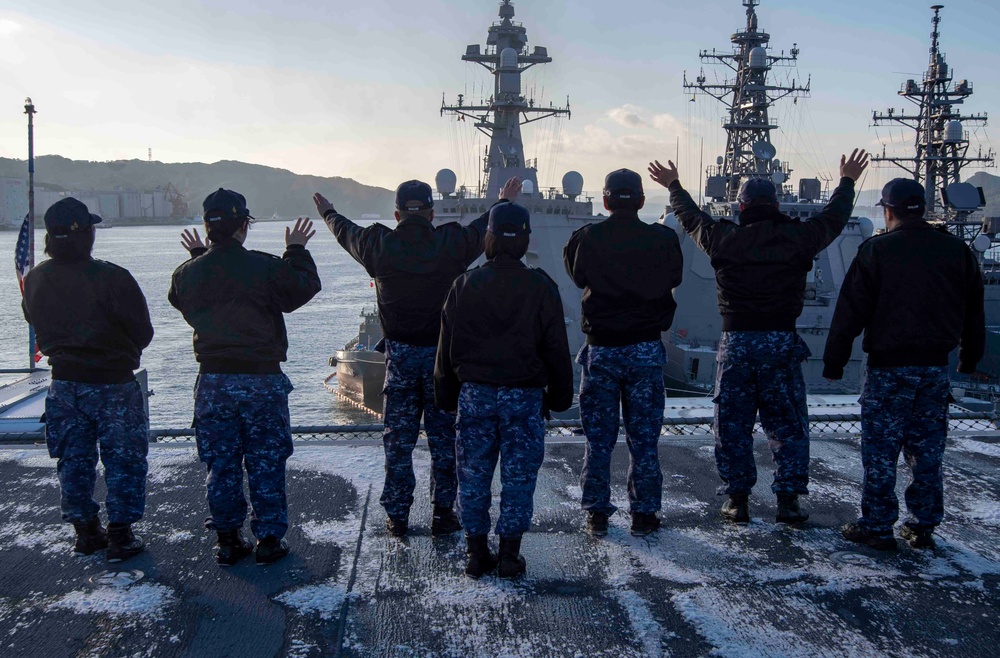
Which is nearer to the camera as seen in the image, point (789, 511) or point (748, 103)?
point (789, 511)

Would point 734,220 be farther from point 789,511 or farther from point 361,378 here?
point 789,511

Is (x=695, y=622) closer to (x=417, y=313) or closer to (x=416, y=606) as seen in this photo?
(x=416, y=606)

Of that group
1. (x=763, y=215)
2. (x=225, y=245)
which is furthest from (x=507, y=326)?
(x=763, y=215)

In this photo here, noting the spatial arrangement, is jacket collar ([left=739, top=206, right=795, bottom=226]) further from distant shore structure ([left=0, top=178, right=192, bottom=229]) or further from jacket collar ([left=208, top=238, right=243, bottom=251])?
distant shore structure ([left=0, top=178, right=192, bottom=229])

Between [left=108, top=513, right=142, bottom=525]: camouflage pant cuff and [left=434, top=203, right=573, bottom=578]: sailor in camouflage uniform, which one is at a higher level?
[left=434, top=203, right=573, bottom=578]: sailor in camouflage uniform

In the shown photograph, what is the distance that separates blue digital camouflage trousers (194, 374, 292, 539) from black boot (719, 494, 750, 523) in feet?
7.42

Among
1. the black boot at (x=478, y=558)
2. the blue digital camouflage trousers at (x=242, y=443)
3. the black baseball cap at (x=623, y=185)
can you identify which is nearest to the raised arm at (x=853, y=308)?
the black baseball cap at (x=623, y=185)

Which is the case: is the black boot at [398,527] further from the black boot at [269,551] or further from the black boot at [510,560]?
the black boot at [510,560]

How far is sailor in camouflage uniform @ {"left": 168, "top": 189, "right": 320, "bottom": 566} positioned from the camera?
3.51m

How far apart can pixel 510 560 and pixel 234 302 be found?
171cm

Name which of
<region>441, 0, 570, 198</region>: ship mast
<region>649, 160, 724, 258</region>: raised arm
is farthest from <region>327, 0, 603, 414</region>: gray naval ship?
<region>649, 160, 724, 258</region>: raised arm

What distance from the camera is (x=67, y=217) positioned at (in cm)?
360

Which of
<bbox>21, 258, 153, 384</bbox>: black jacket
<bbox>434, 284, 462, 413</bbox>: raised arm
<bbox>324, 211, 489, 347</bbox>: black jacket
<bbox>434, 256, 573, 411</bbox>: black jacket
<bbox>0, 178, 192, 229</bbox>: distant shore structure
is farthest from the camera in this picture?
<bbox>0, 178, 192, 229</bbox>: distant shore structure

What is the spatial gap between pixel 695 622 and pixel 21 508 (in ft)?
11.7
